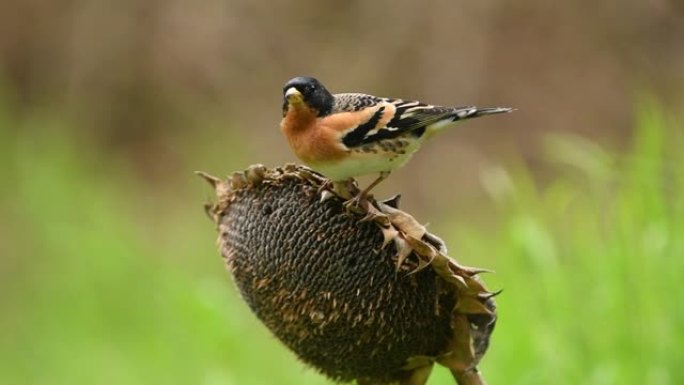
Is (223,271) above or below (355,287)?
above

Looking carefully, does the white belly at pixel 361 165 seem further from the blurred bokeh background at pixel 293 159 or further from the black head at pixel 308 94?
the blurred bokeh background at pixel 293 159

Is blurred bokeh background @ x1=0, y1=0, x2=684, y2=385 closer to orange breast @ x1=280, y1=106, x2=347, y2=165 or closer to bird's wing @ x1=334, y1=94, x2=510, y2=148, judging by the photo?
bird's wing @ x1=334, y1=94, x2=510, y2=148

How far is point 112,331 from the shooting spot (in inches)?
247

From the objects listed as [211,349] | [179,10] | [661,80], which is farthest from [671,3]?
[211,349]

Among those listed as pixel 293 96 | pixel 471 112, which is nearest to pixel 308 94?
pixel 293 96

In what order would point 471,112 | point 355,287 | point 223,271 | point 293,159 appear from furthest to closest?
1. point 293,159
2. point 223,271
3. point 471,112
4. point 355,287

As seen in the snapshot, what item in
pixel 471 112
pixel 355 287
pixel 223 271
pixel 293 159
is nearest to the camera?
pixel 355 287

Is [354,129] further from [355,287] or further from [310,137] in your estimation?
[355,287]

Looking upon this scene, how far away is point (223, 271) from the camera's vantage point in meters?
6.44

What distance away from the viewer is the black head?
2666 mm

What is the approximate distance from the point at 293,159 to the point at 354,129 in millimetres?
5199

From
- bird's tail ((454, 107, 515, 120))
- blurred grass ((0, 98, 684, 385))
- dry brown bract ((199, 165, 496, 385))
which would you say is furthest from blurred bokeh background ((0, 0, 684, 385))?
dry brown bract ((199, 165, 496, 385))

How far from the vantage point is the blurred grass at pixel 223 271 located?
375cm

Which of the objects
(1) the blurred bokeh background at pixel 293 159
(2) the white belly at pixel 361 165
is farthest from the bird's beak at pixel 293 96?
(1) the blurred bokeh background at pixel 293 159
